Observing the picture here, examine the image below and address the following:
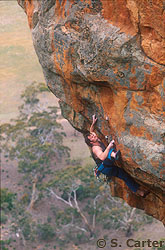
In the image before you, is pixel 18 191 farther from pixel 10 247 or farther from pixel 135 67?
pixel 135 67

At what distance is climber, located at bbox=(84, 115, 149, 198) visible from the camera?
244 inches

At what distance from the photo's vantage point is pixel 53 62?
6.70 metres

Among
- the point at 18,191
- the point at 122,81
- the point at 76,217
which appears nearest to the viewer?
the point at 122,81

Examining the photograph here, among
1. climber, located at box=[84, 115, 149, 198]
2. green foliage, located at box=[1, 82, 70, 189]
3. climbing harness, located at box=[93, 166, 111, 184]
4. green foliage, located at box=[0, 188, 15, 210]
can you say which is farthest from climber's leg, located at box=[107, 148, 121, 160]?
green foliage, located at box=[1, 82, 70, 189]

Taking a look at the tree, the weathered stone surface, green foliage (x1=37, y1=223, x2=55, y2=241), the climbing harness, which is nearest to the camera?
the weathered stone surface

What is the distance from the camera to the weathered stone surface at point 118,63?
5.14 meters

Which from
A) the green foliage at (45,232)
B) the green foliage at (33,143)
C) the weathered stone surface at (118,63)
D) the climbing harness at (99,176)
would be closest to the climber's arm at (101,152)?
the weathered stone surface at (118,63)

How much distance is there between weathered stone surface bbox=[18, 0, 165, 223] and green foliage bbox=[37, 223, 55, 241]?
14982 mm

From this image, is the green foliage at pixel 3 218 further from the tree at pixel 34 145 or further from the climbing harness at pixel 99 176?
the climbing harness at pixel 99 176

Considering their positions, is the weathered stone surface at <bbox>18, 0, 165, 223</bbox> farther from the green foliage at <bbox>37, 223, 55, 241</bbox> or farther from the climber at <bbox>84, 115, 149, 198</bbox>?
the green foliage at <bbox>37, 223, 55, 241</bbox>

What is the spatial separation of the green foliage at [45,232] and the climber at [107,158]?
14.4 m

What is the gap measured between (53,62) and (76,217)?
17.1 m

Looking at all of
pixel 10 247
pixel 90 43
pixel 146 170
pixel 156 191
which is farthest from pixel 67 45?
pixel 10 247

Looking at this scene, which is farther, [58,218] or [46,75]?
[58,218]
